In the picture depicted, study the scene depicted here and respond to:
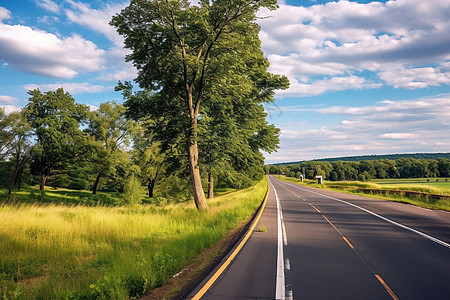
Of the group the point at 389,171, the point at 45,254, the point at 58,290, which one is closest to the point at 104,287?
the point at 58,290

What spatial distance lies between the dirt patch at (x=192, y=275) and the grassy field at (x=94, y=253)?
0.75ft

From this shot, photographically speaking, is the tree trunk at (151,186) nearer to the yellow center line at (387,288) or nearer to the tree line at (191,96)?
the tree line at (191,96)

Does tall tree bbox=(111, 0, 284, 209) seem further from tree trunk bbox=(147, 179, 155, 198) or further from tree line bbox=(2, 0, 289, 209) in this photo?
tree trunk bbox=(147, 179, 155, 198)

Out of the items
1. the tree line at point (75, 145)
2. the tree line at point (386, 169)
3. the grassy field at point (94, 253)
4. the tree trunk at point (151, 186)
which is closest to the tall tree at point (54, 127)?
the tree line at point (75, 145)

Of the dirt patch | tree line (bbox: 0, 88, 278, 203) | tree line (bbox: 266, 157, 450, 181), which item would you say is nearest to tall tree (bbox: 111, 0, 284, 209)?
→ the dirt patch

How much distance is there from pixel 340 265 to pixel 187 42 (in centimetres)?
1299

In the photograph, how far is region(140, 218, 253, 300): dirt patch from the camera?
488 cm

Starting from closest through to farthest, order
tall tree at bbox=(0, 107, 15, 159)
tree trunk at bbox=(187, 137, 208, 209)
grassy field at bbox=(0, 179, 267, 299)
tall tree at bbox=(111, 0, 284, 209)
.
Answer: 1. grassy field at bbox=(0, 179, 267, 299)
2. tall tree at bbox=(111, 0, 284, 209)
3. tree trunk at bbox=(187, 137, 208, 209)
4. tall tree at bbox=(0, 107, 15, 159)

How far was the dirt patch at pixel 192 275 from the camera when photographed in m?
4.88

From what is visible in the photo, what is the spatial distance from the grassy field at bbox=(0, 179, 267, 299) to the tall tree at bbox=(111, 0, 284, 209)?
16.4 feet

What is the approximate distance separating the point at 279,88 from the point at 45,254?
2084cm

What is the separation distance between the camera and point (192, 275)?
19.3 ft

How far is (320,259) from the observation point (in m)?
6.88

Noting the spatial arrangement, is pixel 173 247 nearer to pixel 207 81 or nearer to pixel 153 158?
pixel 207 81
